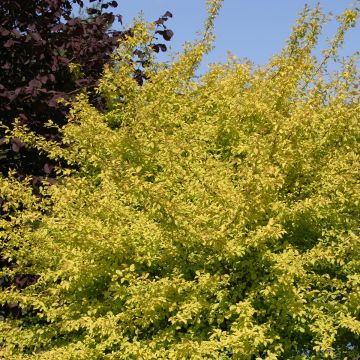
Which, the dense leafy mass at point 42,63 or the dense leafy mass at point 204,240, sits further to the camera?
the dense leafy mass at point 42,63

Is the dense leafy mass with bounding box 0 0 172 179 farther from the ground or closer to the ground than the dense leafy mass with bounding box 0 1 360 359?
farther from the ground

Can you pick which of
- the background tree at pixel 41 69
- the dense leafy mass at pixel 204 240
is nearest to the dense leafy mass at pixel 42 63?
the background tree at pixel 41 69

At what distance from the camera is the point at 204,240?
4.12 m

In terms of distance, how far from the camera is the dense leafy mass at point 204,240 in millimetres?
4164

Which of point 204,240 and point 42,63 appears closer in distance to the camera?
point 204,240

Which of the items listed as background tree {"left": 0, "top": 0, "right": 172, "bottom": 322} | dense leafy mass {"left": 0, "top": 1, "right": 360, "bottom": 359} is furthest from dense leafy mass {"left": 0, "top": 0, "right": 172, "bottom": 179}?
dense leafy mass {"left": 0, "top": 1, "right": 360, "bottom": 359}

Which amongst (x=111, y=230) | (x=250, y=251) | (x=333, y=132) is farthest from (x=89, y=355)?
(x=333, y=132)

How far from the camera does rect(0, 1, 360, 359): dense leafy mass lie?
164 inches

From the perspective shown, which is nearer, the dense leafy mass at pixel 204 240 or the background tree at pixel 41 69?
the dense leafy mass at pixel 204 240

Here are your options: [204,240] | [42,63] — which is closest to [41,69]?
[42,63]

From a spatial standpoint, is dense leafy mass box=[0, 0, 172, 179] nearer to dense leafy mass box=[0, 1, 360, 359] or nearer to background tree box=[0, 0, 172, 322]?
background tree box=[0, 0, 172, 322]

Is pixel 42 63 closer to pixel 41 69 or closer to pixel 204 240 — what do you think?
pixel 41 69

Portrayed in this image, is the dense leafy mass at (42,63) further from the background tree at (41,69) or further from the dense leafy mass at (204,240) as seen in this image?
the dense leafy mass at (204,240)

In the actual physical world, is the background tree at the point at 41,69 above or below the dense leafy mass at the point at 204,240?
above
